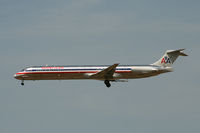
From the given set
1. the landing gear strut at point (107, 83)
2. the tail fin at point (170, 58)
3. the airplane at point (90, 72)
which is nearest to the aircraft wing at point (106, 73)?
the airplane at point (90, 72)

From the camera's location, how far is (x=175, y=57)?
183 ft

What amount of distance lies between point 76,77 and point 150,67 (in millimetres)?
12409

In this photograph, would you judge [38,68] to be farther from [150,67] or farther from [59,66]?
[150,67]

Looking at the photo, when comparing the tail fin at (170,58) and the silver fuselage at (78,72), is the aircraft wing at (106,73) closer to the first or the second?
the silver fuselage at (78,72)

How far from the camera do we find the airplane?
52438 millimetres

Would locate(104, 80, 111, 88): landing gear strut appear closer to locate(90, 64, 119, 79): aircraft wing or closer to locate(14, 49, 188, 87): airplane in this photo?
locate(14, 49, 188, 87): airplane

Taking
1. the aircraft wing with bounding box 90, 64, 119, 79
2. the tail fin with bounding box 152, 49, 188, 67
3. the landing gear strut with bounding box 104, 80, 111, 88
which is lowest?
the landing gear strut with bounding box 104, 80, 111, 88

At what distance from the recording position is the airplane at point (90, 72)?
52.4m

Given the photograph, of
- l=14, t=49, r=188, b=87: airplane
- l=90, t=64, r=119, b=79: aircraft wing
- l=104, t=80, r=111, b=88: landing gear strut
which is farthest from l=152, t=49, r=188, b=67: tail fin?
l=104, t=80, r=111, b=88: landing gear strut

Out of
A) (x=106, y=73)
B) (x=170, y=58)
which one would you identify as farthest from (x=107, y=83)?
(x=170, y=58)

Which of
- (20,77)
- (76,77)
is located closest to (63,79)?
(76,77)

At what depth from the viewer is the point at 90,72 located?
5300 centimetres

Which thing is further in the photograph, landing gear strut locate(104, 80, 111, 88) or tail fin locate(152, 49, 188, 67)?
tail fin locate(152, 49, 188, 67)

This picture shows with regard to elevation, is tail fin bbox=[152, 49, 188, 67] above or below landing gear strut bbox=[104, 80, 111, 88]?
above
